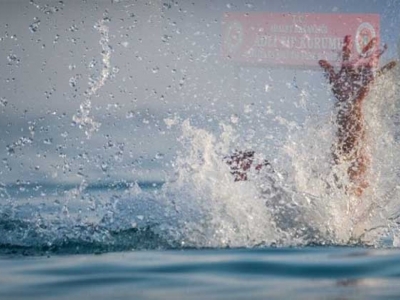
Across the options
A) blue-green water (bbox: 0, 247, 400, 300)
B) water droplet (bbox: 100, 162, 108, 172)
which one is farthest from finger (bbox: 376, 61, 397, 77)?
water droplet (bbox: 100, 162, 108, 172)

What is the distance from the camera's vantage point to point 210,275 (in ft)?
11.0

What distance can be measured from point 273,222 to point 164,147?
3.82 metres

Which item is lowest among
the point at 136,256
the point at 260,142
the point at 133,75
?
the point at 136,256

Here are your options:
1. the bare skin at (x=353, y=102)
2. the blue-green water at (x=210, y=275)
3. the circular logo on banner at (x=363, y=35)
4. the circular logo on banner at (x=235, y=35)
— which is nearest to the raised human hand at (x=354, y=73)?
the bare skin at (x=353, y=102)

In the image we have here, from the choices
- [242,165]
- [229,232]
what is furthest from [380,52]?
[229,232]

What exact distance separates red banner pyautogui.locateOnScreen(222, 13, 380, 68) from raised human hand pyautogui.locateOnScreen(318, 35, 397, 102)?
0.44 metres

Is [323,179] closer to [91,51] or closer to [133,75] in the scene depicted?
[133,75]

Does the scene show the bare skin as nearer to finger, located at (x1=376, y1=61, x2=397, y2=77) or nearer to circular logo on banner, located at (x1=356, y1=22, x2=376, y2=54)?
finger, located at (x1=376, y1=61, x2=397, y2=77)

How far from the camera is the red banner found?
7219 mm

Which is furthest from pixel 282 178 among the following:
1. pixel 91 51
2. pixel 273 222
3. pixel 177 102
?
pixel 91 51

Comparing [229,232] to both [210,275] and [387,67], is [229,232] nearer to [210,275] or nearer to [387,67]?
[210,275]

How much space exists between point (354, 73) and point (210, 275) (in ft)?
11.1

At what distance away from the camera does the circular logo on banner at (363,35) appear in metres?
6.74

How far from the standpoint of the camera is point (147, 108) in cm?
772
